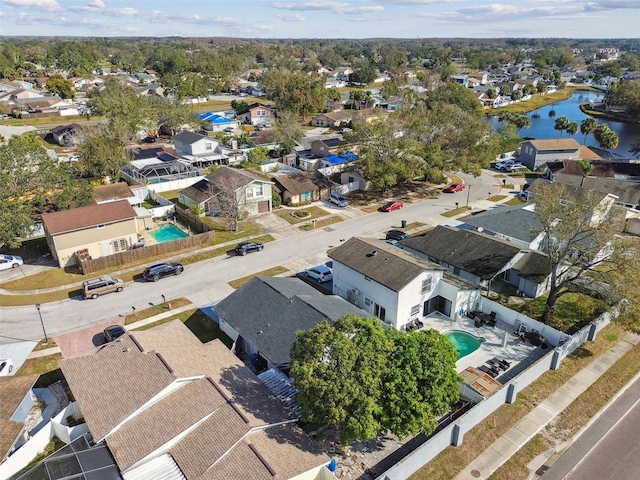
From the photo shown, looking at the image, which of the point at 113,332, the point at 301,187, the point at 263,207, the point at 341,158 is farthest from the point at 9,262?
the point at 341,158

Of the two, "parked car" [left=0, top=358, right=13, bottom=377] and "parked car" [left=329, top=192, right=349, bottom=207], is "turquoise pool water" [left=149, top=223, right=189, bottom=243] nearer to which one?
"parked car" [left=329, top=192, right=349, bottom=207]

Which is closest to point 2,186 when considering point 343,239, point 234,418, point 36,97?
point 343,239

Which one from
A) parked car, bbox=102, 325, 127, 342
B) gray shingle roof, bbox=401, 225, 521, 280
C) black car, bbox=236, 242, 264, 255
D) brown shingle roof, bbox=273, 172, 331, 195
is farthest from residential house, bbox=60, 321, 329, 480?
brown shingle roof, bbox=273, 172, 331, 195

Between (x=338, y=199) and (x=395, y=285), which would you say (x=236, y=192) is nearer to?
(x=338, y=199)

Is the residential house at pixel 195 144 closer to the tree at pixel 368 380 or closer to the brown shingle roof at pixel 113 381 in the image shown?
the brown shingle roof at pixel 113 381

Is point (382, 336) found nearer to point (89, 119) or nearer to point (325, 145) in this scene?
point (325, 145)
